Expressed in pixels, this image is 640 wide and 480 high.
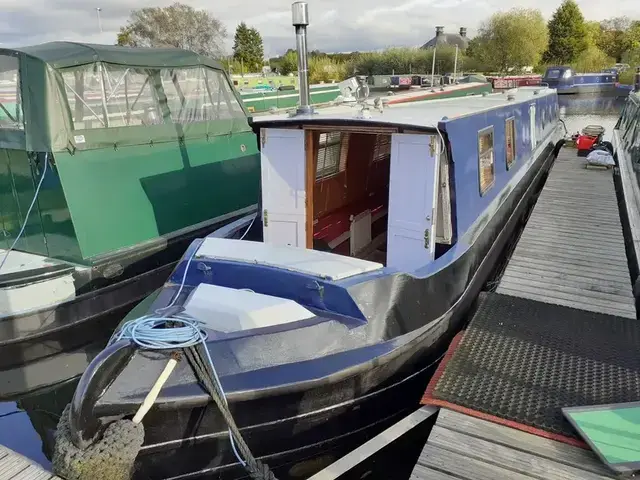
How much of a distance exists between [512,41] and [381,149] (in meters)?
46.0

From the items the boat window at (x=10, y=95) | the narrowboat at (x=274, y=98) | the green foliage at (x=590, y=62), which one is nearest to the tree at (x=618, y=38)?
the green foliage at (x=590, y=62)

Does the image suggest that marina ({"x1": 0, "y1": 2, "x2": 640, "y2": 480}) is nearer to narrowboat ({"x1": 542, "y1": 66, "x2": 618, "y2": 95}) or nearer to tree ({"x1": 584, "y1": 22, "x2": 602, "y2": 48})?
narrowboat ({"x1": 542, "y1": 66, "x2": 618, "y2": 95})

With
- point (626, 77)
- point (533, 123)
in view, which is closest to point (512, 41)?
point (626, 77)

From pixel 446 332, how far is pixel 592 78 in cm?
3735

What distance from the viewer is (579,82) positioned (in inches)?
1395

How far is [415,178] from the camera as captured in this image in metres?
4.34

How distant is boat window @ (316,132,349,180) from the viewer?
215 inches

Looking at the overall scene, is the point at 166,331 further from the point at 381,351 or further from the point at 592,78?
the point at 592,78

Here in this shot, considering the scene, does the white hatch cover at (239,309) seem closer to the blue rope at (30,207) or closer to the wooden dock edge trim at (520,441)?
the wooden dock edge trim at (520,441)

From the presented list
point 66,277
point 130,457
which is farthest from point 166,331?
point 66,277

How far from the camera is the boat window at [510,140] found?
679cm

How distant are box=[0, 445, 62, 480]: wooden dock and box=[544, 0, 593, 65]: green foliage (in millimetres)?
55639

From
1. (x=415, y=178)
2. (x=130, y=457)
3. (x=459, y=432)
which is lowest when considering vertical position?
(x=459, y=432)

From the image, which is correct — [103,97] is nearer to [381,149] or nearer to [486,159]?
[381,149]
